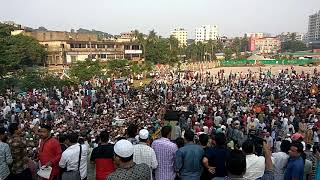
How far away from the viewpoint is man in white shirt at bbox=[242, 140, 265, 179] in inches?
161

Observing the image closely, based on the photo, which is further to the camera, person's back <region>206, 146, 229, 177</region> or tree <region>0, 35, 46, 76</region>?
tree <region>0, 35, 46, 76</region>

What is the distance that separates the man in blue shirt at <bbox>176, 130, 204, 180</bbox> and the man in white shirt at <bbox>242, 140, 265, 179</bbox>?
57 cm

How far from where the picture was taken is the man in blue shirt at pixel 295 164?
470 centimetres

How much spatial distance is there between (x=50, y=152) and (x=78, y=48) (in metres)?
52.0

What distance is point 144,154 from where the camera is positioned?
4387 millimetres

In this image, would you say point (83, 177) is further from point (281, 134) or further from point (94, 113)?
point (94, 113)

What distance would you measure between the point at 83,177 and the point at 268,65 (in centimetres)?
6098

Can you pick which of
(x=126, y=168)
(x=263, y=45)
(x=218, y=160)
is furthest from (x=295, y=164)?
(x=263, y=45)

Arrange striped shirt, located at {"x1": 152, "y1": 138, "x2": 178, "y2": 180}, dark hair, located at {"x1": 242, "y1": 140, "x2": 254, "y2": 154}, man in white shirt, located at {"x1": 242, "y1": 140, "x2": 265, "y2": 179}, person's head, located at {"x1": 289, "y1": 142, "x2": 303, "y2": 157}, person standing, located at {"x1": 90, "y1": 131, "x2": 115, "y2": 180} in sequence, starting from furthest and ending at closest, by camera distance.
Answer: person's head, located at {"x1": 289, "y1": 142, "x2": 303, "y2": 157}, striped shirt, located at {"x1": 152, "y1": 138, "x2": 178, "y2": 180}, person standing, located at {"x1": 90, "y1": 131, "x2": 115, "y2": 180}, dark hair, located at {"x1": 242, "y1": 140, "x2": 254, "y2": 154}, man in white shirt, located at {"x1": 242, "y1": 140, "x2": 265, "y2": 179}

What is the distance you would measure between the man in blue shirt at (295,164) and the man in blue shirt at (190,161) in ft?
3.62

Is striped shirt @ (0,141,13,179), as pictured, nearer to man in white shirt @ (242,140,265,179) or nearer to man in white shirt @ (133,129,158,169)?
man in white shirt @ (133,129,158,169)

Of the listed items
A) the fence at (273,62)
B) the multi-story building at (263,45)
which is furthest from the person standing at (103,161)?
the multi-story building at (263,45)

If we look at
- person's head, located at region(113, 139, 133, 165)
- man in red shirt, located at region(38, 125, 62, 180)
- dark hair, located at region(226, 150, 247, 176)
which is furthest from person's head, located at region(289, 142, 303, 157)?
man in red shirt, located at region(38, 125, 62, 180)

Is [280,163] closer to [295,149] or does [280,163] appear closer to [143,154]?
[295,149]
